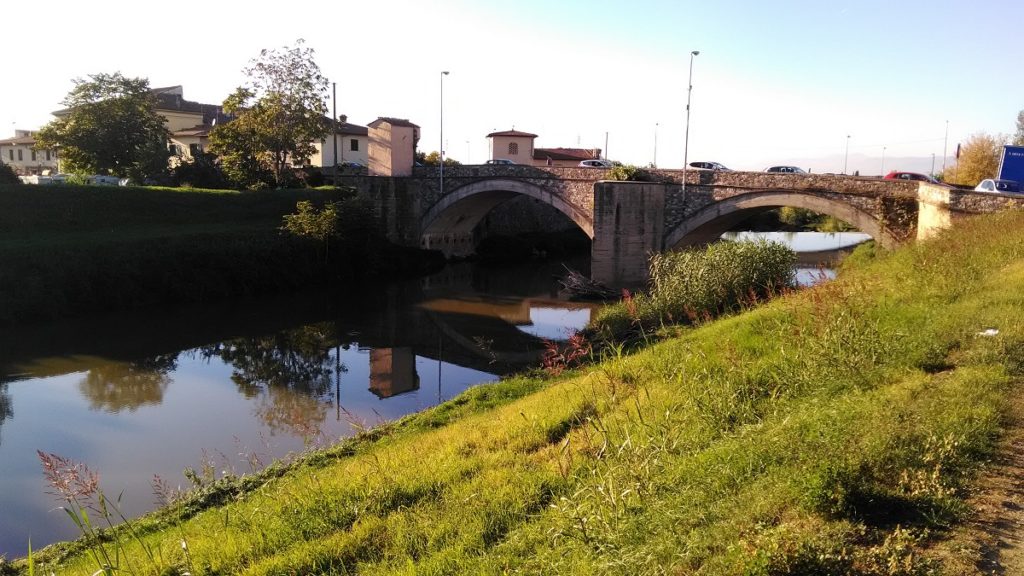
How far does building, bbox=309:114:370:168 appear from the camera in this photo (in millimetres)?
38250

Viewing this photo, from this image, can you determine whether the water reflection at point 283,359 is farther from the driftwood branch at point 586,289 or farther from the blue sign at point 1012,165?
the blue sign at point 1012,165

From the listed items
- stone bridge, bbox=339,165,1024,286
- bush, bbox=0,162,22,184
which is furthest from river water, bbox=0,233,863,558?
bush, bbox=0,162,22,184

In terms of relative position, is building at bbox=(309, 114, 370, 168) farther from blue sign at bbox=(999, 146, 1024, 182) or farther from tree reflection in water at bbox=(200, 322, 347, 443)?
blue sign at bbox=(999, 146, 1024, 182)

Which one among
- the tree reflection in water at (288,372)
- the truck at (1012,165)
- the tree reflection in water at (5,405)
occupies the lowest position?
the tree reflection in water at (5,405)

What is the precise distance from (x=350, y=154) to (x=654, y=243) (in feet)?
71.9

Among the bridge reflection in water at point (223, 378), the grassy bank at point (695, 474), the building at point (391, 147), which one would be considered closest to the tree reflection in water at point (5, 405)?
the bridge reflection in water at point (223, 378)

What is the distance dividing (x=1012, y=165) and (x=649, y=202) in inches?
488

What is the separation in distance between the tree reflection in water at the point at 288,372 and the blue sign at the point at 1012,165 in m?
22.8

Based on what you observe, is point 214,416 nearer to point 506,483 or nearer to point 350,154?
point 506,483

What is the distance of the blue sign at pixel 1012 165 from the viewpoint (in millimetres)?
23609

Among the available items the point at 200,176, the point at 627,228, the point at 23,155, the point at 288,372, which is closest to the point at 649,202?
the point at 627,228

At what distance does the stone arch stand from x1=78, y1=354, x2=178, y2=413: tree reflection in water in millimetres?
16843

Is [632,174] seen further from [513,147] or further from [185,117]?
[185,117]

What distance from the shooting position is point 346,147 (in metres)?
39.8
